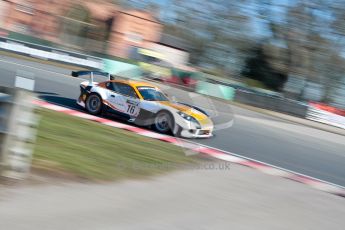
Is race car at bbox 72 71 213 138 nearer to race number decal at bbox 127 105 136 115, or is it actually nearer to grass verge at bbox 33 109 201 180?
race number decal at bbox 127 105 136 115

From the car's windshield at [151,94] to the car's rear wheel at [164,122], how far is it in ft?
1.61

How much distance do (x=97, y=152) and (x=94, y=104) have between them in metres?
4.30

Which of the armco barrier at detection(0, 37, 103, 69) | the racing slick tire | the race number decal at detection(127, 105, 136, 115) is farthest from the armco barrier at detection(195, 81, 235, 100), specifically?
the racing slick tire

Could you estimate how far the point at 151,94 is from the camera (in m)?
11.8

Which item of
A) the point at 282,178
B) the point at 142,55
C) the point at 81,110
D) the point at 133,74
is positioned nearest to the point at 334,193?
the point at 282,178

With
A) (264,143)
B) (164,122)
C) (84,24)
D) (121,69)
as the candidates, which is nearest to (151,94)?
(164,122)

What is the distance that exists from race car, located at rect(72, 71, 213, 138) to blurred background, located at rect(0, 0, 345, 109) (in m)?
17.5

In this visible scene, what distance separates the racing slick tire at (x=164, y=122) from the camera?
11.2 metres

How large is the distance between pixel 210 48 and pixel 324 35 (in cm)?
827

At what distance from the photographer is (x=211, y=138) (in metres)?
12.0

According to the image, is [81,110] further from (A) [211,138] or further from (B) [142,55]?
(B) [142,55]

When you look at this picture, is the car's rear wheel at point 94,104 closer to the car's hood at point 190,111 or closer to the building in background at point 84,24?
the car's hood at point 190,111

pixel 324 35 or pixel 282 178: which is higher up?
pixel 324 35

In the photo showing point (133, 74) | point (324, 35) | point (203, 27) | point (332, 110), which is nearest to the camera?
point (332, 110)
